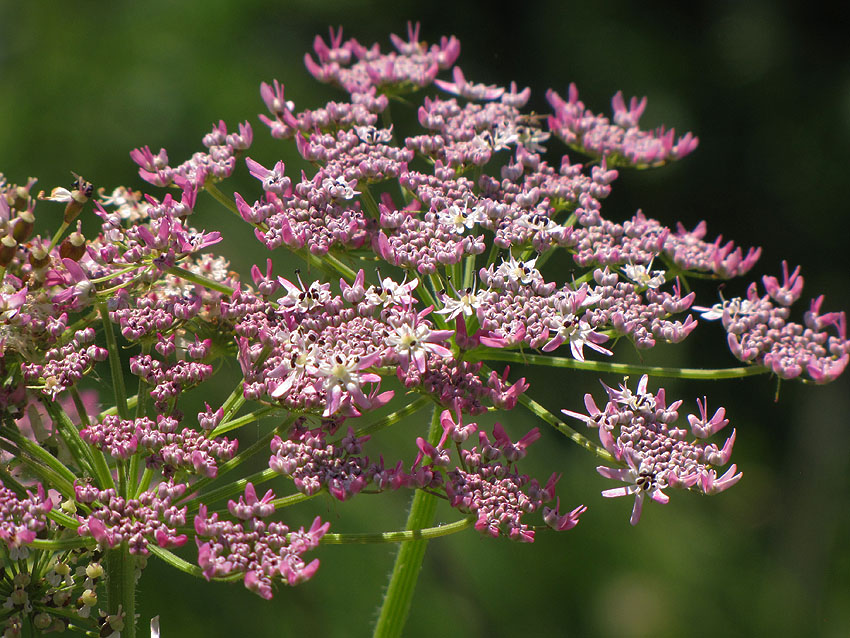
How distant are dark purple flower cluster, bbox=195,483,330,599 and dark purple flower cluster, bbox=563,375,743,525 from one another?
795 millimetres

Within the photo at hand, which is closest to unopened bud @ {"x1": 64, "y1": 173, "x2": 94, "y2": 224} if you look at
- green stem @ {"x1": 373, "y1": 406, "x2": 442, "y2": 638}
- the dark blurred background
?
green stem @ {"x1": 373, "y1": 406, "x2": 442, "y2": 638}

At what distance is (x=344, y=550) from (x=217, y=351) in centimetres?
340

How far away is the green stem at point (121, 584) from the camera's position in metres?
2.43

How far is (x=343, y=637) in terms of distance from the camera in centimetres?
555

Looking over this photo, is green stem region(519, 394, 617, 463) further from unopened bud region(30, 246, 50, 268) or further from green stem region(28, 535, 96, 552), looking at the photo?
unopened bud region(30, 246, 50, 268)

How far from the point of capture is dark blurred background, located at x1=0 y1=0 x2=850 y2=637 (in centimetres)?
582

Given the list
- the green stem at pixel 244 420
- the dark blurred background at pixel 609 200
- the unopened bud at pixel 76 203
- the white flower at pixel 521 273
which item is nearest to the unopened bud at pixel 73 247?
the unopened bud at pixel 76 203

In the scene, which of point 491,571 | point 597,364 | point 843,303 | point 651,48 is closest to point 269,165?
point 491,571

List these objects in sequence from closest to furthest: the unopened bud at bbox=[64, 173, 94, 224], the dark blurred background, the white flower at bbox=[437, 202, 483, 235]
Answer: the unopened bud at bbox=[64, 173, 94, 224]
the white flower at bbox=[437, 202, 483, 235]
the dark blurred background

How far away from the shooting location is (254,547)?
222 centimetres

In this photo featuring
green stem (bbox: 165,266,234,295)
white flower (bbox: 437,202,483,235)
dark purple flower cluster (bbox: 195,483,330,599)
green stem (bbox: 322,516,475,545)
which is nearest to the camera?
dark purple flower cluster (bbox: 195,483,330,599)

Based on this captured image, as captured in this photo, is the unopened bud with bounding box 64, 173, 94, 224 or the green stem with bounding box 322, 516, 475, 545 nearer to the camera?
the green stem with bounding box 322, 516, 475, 545

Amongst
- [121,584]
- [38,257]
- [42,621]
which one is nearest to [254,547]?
[121,584]

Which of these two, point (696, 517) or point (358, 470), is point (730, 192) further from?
point (358, 470)
